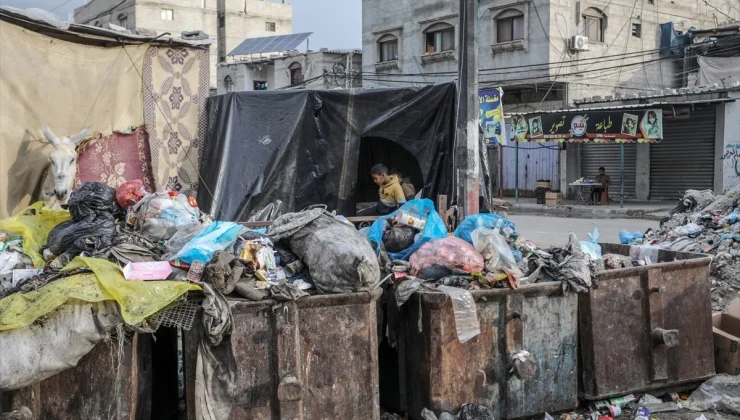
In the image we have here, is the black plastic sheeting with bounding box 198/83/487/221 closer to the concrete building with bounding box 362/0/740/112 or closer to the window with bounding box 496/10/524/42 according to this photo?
the concrete building with bounding box 362/0/740/112

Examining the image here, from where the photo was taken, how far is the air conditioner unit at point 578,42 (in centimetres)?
2745

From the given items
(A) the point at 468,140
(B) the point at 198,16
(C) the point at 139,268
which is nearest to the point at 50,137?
→ (C) the point at 139,268

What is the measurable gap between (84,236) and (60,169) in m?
2.63

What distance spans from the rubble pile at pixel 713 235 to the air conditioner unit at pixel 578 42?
15130 millimetres

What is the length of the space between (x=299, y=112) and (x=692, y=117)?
1836 cm

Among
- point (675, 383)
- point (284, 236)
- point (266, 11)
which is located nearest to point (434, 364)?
point (284, 236)

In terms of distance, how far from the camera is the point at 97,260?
14.1ft

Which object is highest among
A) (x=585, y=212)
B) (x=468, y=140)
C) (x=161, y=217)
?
(x=468, y=140)

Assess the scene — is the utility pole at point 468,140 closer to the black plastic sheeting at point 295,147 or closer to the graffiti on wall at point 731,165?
the black plastic sheeting at point 295,147

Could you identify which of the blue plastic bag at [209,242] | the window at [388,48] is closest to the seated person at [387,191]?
the blue plastic bag at [209,242]

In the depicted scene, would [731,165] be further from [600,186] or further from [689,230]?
[689,230]

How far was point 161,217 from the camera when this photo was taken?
205 inches

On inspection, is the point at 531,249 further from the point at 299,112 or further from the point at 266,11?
the point at 266,11

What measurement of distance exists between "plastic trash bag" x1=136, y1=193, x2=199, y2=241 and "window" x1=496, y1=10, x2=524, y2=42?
24.9 meters
